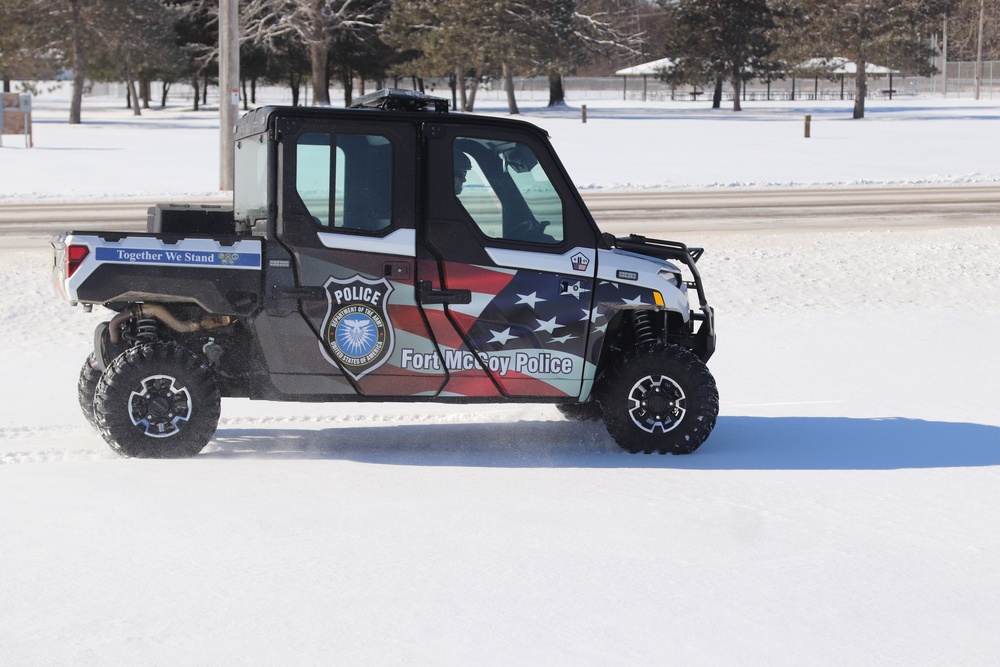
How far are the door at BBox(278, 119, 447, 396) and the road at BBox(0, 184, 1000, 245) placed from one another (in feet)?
38.4

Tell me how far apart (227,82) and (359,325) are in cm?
1849

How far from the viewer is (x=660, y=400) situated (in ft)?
23.1

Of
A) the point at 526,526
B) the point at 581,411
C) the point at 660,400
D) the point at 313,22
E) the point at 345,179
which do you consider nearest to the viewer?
the point at 526,526

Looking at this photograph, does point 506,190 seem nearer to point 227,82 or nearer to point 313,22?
point 227,82

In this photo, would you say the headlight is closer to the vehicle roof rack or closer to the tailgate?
the vehicle roof rack

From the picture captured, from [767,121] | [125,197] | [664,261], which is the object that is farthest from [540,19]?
[664,261]

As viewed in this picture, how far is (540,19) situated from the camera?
6431cm

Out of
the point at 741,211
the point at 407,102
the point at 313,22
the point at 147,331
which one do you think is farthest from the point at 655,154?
the point at 147,331

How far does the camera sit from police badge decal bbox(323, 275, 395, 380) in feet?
22.1

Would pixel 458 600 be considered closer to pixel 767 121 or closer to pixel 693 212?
pixel 693 212

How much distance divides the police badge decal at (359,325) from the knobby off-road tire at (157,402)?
68cm

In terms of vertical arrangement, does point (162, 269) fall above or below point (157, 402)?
above

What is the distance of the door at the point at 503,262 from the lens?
6738 millimetres

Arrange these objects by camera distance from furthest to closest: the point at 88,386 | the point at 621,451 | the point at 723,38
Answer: the point at 723,38
the point at 88,386
the point at 621,451
